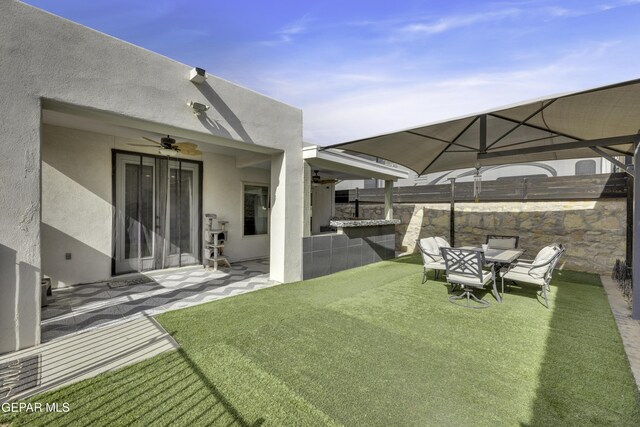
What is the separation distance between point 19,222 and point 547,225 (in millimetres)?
10826

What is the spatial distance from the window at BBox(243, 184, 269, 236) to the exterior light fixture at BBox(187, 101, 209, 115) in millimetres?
4206

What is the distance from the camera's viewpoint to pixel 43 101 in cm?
328

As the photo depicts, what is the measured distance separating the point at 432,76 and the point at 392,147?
3.24m

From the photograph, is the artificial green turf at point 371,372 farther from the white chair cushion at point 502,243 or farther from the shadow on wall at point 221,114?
the shadow on wall at point 221,114

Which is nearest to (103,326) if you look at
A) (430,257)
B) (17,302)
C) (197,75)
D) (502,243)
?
(17,302)

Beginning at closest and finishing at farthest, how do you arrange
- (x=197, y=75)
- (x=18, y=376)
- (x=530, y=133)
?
(x=18, y=376)
(x=197, y=75)
(x=530, y=133)

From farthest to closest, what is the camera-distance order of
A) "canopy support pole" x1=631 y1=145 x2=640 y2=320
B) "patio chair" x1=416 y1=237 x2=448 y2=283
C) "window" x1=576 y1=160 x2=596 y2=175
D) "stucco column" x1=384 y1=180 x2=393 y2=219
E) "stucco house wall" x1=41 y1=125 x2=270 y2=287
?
1. "window" x1=576 y1=160 x2=596 y2=175
2. "stucco column" x1=384 y1=180 x2=393 y2=219
3. "patio chair" x1=416 y1=237 x2=448 y2=283
4. "stucco house wall" x1=41 y1=125 x2=270 y2=287
5. "canopy support pole" x1=631 y1=145 x2=640 y2=320

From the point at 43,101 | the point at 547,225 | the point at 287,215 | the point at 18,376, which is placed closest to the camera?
the point at 18,376

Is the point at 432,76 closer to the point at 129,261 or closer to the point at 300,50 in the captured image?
the point at 300,50

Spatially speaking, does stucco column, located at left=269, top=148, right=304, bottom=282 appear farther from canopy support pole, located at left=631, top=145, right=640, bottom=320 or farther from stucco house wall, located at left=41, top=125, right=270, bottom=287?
canopy support pole, located at left=631, top=145, right=640, bottom=320

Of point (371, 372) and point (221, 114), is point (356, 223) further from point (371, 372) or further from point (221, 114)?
point (371, 372)

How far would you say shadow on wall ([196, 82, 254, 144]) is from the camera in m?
4.60

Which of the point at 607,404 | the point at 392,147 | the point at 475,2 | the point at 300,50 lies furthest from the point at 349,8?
the point at 607,404

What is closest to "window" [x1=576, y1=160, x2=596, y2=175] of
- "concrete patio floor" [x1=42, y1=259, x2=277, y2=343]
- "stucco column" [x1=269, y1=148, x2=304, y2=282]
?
"stucco column" [x1=269, y1=148, x2=304, y2=282]
